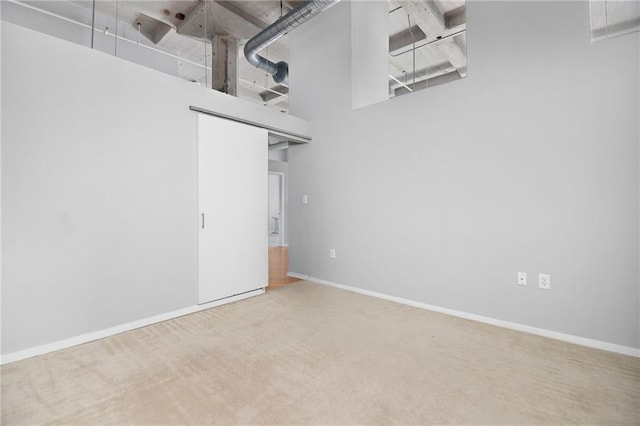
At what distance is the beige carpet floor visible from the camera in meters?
1.57

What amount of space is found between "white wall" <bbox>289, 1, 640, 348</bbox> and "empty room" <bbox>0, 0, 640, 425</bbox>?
0.05 feet

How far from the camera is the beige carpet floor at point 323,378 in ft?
5.14

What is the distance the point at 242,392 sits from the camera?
1756mm

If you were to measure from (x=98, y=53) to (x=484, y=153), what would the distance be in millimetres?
3558

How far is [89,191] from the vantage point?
2461 millimetres

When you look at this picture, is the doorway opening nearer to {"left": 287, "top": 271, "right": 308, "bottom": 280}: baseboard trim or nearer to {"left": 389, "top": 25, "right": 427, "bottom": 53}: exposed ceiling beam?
{"left": 287, "top": 271, "right": 308, "bottom": 280}: baseboard trim

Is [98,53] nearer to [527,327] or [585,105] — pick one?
[585,105]

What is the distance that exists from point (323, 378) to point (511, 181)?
2.33m

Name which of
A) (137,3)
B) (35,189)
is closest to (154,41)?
(137,3)

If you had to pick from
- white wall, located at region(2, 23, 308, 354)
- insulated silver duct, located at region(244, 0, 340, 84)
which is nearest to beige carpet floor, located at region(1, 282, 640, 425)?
white wall, located at region(2, 23, 308, 354)

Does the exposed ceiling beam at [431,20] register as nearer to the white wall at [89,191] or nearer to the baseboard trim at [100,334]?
the white wall at [89,191]

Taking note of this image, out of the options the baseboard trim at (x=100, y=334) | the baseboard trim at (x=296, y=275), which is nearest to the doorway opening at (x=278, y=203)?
the baseboard trim at (x=296, y=275)

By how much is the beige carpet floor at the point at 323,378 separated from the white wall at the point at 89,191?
34 cm

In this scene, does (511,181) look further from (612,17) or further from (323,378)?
(323,378)
